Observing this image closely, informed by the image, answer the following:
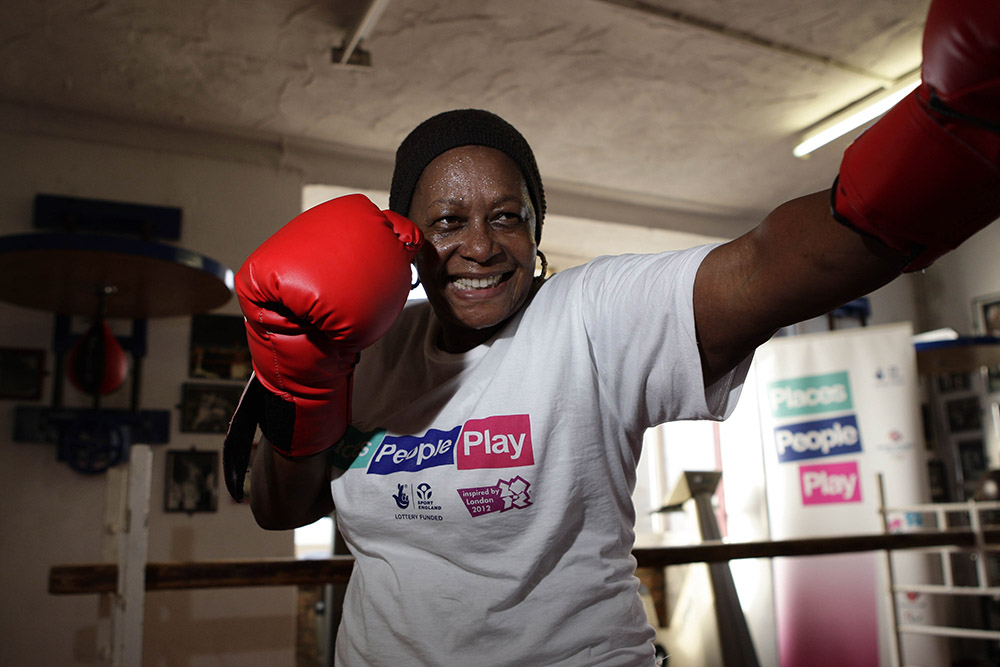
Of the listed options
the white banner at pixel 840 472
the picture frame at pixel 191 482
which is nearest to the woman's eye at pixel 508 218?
the picture frame at pixel 191 482

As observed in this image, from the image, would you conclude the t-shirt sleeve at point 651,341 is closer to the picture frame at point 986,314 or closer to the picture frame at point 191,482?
the picture frame at point 191,482

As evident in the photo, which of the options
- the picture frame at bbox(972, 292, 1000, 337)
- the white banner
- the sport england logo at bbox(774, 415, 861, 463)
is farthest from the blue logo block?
the picture frame at bbox(972, 292, 1000, 337)

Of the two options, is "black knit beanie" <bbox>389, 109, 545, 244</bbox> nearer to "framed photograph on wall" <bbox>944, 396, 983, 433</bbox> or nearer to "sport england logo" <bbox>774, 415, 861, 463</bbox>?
"sport england logo" <bbox>774, 415, 861, 463</bbox>

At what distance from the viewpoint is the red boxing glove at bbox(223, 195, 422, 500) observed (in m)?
0.93

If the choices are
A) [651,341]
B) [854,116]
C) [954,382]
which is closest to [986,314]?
[954,382]

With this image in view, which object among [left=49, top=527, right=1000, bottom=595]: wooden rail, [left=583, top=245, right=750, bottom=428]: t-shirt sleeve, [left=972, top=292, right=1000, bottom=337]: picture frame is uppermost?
[left=972, top=292, right=1000, bottom=337]: picture frame

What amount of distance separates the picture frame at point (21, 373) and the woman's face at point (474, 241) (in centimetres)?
309

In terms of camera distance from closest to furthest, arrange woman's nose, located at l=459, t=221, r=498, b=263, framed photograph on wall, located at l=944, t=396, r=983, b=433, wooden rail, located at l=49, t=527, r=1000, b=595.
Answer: woman's nose, located at l=459, t=221, r=498, b=263, wooden rail, located at l=49, t=527, r=1000, b=595, framed photograph on wall, located at l=944, t=396, r=983, b=433

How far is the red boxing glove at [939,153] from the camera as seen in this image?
0.54 metres

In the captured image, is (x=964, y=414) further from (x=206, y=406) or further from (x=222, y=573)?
(x=222, y=573)

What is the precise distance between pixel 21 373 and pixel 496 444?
3.32m

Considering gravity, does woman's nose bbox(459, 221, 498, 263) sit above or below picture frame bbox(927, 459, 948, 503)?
above

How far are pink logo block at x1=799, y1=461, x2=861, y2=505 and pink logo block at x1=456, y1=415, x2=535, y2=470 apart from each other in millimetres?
3914

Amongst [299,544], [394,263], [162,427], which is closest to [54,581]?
[394,263]
